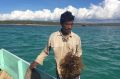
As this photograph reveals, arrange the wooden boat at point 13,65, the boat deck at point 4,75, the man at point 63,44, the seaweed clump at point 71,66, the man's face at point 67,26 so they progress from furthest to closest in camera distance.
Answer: the boat deck at point 4,75 < the wooden boat at point 13,65 < the man at point 63,44 < the man's face at point 67,26 < the seaweed clump at point 71,66

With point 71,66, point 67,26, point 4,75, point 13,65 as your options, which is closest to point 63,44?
point 67,26

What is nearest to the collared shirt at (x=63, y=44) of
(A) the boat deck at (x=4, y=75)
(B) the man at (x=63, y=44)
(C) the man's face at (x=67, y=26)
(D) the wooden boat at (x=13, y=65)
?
(B) the man at (x=63, y=44)

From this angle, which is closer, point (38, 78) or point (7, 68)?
point (38, 78)

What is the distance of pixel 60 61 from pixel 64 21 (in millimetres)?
731

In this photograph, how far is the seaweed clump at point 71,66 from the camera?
421 centimetres

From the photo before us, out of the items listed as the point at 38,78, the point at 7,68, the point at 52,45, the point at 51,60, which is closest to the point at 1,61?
the point at 7,68

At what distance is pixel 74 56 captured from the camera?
4.26m

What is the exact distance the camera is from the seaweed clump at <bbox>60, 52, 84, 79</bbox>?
421cm

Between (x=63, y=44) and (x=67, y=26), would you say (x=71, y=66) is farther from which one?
(x=67, y=26)

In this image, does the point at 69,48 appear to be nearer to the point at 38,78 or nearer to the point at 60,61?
the point at 60,61

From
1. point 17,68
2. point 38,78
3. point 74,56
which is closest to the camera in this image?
point 74,56

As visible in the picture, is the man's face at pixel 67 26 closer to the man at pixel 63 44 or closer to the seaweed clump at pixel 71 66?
the man at pixel 63 44

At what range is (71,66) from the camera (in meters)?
4.20

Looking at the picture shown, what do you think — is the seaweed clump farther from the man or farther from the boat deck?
the boat deck
